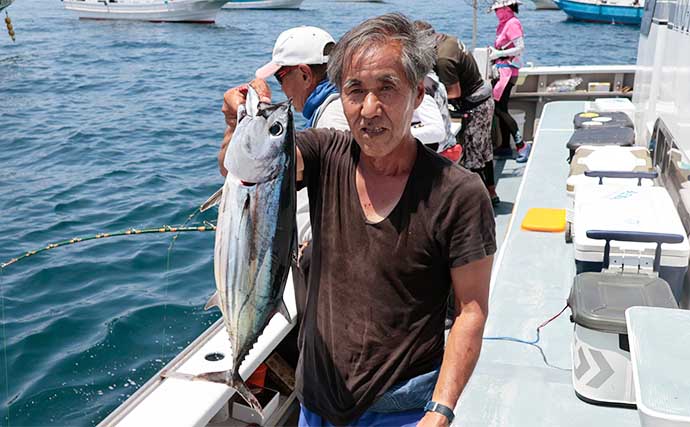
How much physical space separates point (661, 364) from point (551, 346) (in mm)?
1522

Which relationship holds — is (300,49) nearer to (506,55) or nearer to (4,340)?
(4,340)

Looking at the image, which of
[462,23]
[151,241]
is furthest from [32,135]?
[462,23]

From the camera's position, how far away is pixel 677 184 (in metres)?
3.88

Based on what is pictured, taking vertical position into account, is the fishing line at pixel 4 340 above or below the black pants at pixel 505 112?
below

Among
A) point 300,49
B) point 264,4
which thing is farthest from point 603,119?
point 264,4

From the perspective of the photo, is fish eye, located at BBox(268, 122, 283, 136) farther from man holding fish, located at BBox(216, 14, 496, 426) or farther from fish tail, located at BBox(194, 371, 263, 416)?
A: fish tail, located at BBox(194, 371, 263, 416)

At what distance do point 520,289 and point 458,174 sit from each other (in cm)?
237

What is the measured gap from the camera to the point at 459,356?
1799 millimetres

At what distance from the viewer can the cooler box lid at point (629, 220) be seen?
3.17 meters

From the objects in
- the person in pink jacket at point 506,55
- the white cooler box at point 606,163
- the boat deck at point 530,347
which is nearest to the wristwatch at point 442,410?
the boat deck at point 530,347

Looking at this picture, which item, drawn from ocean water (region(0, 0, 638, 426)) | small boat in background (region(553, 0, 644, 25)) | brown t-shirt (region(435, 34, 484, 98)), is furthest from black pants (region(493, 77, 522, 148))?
small boat in background (region(553, 0, 644, 25))

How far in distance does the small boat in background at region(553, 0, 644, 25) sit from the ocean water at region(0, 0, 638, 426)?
1317 centimetres

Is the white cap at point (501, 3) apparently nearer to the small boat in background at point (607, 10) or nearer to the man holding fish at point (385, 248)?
the man holding fish at point (385, 248)

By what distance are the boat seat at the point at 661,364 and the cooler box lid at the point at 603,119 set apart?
3.69 m
